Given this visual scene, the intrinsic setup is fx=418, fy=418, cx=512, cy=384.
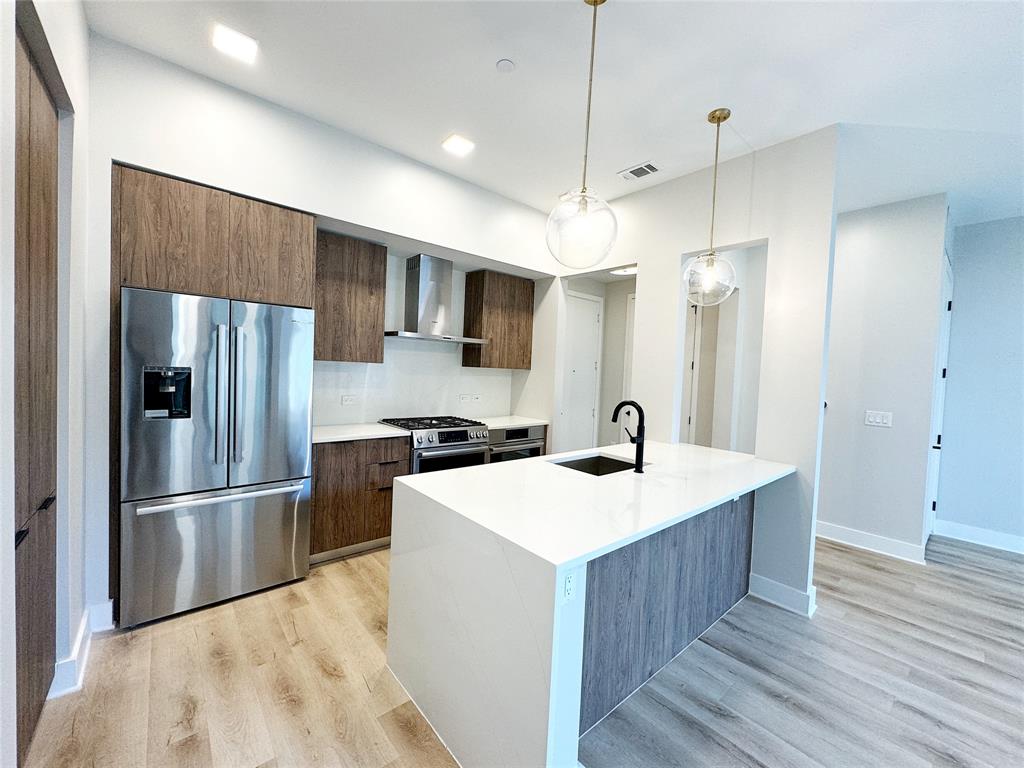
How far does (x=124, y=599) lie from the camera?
213 cm

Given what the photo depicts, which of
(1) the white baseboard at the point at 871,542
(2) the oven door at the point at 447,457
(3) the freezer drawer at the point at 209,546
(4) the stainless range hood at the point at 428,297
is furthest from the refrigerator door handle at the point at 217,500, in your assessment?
(1) the white baseboard at the point at 871,542

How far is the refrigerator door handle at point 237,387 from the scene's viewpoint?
2.35 m

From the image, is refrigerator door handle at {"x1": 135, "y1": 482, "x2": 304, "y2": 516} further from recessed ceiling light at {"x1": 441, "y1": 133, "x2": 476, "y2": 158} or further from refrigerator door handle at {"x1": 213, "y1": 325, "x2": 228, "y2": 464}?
recessed ceiling light at {"x1": 441, "y1": 133, "x2": 476, "y2": 158}

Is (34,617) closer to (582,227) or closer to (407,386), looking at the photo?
(582,227)

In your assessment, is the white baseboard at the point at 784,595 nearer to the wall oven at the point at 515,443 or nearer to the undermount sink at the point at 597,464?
the undermount sink at the point at 597,464

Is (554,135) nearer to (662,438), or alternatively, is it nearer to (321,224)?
(321,224)

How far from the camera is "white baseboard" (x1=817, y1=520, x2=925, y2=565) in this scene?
331cm

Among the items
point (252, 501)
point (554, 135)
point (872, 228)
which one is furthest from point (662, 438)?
point (252, 501)

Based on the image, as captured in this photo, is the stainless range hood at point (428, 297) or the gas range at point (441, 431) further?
the stainless range hood at point (428, 297)

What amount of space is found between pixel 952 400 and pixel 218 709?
19.1 feet

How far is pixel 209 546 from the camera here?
7.68 ft

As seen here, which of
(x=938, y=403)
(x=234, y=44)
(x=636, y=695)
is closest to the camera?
(x=636, y=695)

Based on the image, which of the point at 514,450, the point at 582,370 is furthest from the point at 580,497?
the point at 582,370

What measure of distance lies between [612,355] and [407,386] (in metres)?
2.63
